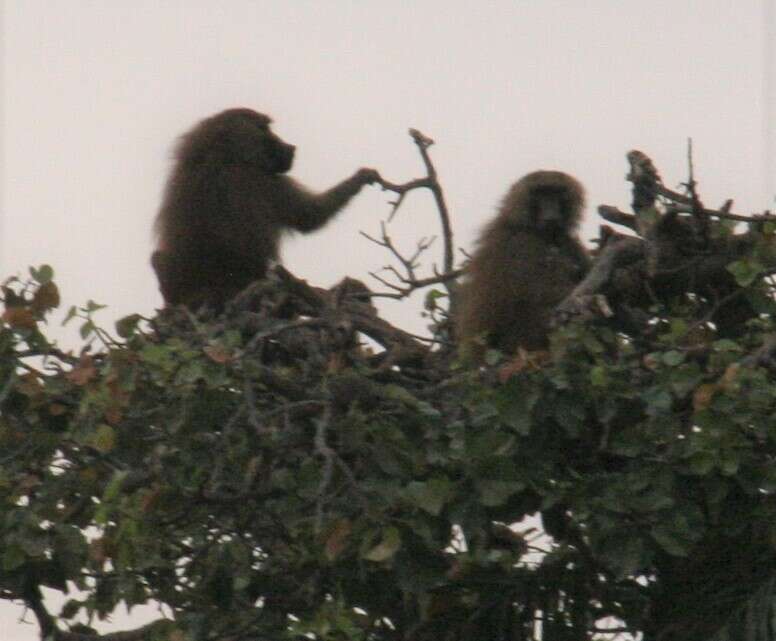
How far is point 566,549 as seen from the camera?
628 cm

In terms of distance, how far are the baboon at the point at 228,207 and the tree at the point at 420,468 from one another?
8.03 ft

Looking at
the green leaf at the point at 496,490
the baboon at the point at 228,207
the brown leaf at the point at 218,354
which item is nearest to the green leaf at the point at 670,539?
the green leaf at the point at 496,490

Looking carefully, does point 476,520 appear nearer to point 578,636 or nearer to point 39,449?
point 578,636

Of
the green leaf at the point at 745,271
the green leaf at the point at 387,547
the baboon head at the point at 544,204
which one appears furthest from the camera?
the baboon head at the point at 544,204

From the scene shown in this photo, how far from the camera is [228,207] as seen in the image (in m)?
9.20

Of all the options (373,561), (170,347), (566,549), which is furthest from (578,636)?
(170,347)

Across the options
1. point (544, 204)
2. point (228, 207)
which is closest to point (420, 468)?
point (544, 204)

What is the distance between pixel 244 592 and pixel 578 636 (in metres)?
1.23

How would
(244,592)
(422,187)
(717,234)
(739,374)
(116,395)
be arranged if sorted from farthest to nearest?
(422,187) < (717,234) < (244,592) < (116,395) < (739,374)

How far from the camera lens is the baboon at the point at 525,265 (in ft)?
24.4

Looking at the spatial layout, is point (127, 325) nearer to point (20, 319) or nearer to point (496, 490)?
point (20, 319)

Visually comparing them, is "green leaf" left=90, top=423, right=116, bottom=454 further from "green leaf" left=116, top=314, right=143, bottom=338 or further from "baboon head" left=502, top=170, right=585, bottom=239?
"baboon head" left=502, top=170, right=585, bottom=239

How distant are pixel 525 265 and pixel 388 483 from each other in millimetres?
2215

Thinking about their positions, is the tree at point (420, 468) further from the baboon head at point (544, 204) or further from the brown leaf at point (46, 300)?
the baboon head at point (544, 204)
